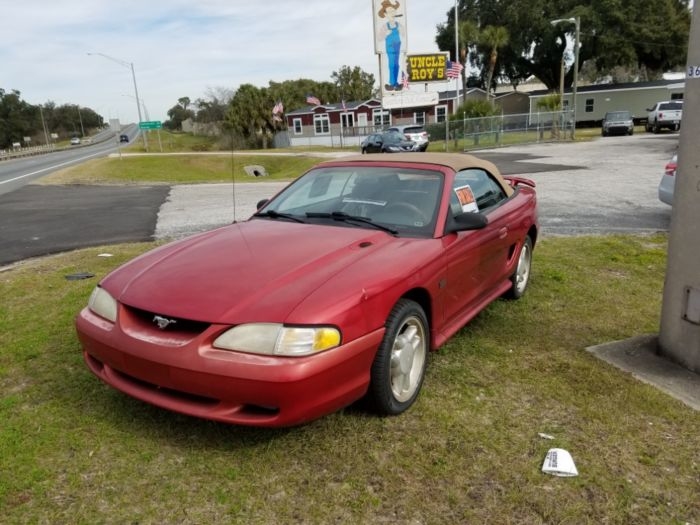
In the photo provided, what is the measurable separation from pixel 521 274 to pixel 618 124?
33.3m

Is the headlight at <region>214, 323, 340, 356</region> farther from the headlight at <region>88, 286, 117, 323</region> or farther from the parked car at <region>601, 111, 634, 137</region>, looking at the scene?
the parked car at <region>601, 111, 634, 137</region>

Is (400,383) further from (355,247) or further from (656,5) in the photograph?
(656,5)

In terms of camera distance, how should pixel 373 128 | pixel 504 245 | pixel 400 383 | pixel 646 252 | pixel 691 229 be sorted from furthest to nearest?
pixel 373 128 → pixel 646 252 → pixel 504 245 → pixel 691 229 → pixel 400 383

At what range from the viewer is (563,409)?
3.20 meters

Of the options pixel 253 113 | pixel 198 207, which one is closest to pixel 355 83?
pixel 253 113

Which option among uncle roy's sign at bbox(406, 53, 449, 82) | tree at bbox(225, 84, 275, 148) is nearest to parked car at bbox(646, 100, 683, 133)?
uncle roy's sign at bbox(406, 53, 449, 82)

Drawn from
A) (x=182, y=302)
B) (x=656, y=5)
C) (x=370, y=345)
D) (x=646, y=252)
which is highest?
(x=656, y=5)

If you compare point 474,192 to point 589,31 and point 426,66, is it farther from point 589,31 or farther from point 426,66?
point 589,31

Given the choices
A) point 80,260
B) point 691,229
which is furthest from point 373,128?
point 691,229

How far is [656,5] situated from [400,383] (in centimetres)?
5585

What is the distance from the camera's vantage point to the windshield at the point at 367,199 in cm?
366

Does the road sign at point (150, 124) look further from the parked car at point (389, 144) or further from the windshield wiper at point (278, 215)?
the windshield wiper at point (278, 215)

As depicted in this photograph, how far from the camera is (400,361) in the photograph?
3.05 metres

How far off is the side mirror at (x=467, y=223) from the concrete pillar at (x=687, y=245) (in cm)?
129
